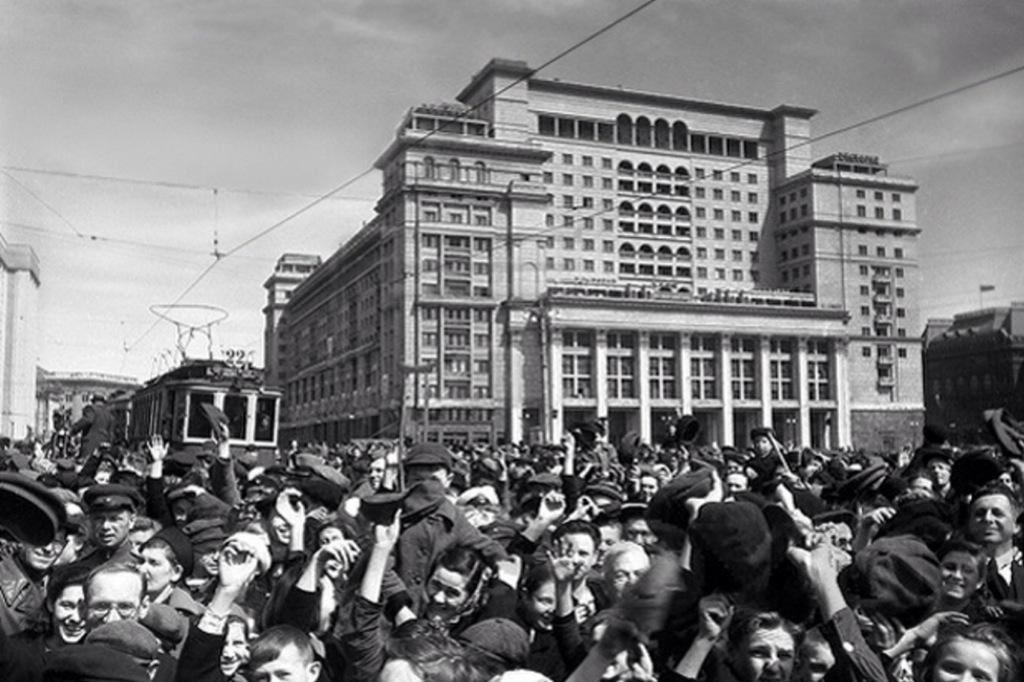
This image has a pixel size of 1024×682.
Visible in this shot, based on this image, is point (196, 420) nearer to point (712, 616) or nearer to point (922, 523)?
point (922, 523)

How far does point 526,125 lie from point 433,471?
89.0 meters

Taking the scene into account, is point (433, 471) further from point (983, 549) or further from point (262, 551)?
point (983, 549)

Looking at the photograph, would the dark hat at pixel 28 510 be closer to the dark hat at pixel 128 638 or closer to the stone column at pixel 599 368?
the dark hat at pixel 128 638

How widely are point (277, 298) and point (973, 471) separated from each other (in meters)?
136

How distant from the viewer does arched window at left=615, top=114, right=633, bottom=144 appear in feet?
333

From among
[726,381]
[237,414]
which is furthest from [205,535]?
[726,381]

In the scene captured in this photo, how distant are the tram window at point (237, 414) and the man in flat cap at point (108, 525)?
58.9ft

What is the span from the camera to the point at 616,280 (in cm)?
9556

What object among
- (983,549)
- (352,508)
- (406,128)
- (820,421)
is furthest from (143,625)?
(820,421)

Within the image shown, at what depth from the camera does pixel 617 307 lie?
3450 inches

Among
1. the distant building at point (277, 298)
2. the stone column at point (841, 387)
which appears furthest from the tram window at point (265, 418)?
the distant building at point (277, 298)

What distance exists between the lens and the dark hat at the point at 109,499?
21.8 ft

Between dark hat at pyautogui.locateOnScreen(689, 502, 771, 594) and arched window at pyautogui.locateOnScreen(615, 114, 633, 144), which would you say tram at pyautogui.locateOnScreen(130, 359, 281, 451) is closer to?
dark hat at pyautogui.locateOnScreen(689, 502, 771, 594)

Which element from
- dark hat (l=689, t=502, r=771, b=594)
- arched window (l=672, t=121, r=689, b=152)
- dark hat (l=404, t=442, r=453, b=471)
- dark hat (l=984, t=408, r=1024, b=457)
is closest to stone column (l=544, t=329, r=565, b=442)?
arched window (l=672, t=121, r=689, b=152)
